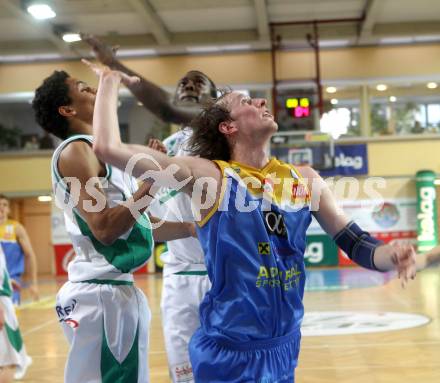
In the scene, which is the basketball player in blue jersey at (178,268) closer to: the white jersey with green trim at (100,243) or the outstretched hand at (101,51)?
the outstretched hand at (101,51)

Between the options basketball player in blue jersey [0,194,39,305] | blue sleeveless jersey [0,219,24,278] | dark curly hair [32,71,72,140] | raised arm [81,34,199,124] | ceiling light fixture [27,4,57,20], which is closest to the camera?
dark curly hair [32,71,72,140]

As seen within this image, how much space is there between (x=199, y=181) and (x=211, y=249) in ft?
0.87

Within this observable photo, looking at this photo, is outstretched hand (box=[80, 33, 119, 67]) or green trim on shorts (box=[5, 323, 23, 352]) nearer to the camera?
outstretched hand (box=[80, 33, 119, 67])

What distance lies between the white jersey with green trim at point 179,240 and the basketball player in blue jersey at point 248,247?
136cm

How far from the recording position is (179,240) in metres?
4.16

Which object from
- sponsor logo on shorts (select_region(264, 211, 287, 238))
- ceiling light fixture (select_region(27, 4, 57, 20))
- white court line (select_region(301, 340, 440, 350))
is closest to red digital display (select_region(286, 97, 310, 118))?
ceiling light fixture (select_region(27, 4, 57, 20))

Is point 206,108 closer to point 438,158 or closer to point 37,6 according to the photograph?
point 37,6

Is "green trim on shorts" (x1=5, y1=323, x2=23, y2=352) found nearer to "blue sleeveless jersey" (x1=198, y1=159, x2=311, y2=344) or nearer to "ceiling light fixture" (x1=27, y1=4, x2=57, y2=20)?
"blue sleeveless jersey" (x1=198, y1=159, x2=311, y2=344)

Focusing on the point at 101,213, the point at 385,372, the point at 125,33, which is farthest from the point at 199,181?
the point at 125,33

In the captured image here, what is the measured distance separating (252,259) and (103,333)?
2.70ft

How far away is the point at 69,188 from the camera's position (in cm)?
300

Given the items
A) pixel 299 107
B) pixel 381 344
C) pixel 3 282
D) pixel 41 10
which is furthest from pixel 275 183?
pixel 299 107

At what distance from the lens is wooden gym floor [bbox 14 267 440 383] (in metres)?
5.70

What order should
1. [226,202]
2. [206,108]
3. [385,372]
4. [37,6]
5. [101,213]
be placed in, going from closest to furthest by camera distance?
[226,202] < [101,213] < [206,108] < [385,372] < [37,6]
